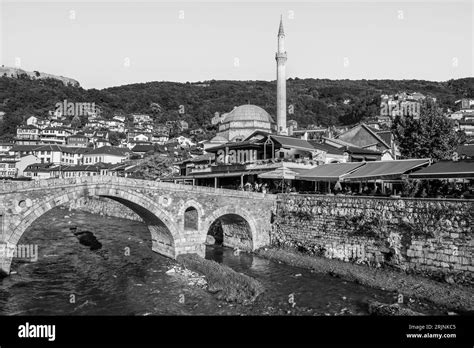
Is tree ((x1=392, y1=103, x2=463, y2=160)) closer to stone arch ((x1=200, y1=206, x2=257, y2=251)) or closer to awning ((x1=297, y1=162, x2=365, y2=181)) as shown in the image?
awning ((x1=297, y1=162, x2=365, y2=181))

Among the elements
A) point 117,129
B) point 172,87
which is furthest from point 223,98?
point 117,129

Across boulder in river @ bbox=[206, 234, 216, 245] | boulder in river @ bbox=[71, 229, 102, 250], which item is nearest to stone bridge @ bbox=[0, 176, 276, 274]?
boulder in river @ bbox=[206, 234, 216, 245]

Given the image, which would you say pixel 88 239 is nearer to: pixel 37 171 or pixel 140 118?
pixel 37 171

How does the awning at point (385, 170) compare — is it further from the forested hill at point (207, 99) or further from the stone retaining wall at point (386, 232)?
the forested hill at point (207, 99)

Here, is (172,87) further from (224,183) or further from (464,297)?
(464,297)

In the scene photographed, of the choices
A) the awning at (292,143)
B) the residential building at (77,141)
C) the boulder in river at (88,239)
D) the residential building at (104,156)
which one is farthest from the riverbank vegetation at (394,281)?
the residential building at (77,141)

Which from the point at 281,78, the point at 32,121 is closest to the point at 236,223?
the point at 281,78
